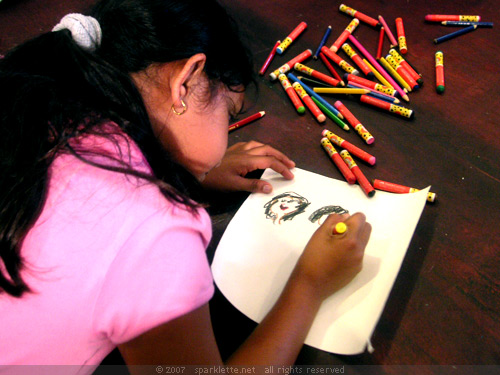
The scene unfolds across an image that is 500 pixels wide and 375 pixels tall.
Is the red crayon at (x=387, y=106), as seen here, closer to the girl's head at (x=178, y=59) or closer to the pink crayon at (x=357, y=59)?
the pink crayon at (x=357, y=59)

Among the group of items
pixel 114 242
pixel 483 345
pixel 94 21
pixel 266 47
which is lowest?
pixel 483 345

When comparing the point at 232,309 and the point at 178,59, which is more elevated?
the point at 178,59

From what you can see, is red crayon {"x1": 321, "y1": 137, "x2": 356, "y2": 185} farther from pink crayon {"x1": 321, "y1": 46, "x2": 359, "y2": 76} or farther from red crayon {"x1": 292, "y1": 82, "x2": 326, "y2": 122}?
pink crayon {"x1": 321, "y1": 46, "x2": 359, "y2": 76}

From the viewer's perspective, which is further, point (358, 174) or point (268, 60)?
point (268, 60)

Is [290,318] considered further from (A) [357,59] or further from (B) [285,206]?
(A) [357,59]

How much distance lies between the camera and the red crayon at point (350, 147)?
2.35 feet

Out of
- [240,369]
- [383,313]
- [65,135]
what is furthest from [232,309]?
[65,135]

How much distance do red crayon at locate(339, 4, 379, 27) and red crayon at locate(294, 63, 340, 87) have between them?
20 cm

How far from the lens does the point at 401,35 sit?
0.91 meters

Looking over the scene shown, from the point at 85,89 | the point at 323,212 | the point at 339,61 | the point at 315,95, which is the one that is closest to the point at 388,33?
the point at 339,61

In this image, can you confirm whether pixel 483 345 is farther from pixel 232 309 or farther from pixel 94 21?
pixel 94 21

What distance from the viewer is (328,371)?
1.78 ft

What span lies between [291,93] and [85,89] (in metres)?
0.47

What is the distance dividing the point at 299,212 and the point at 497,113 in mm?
427
